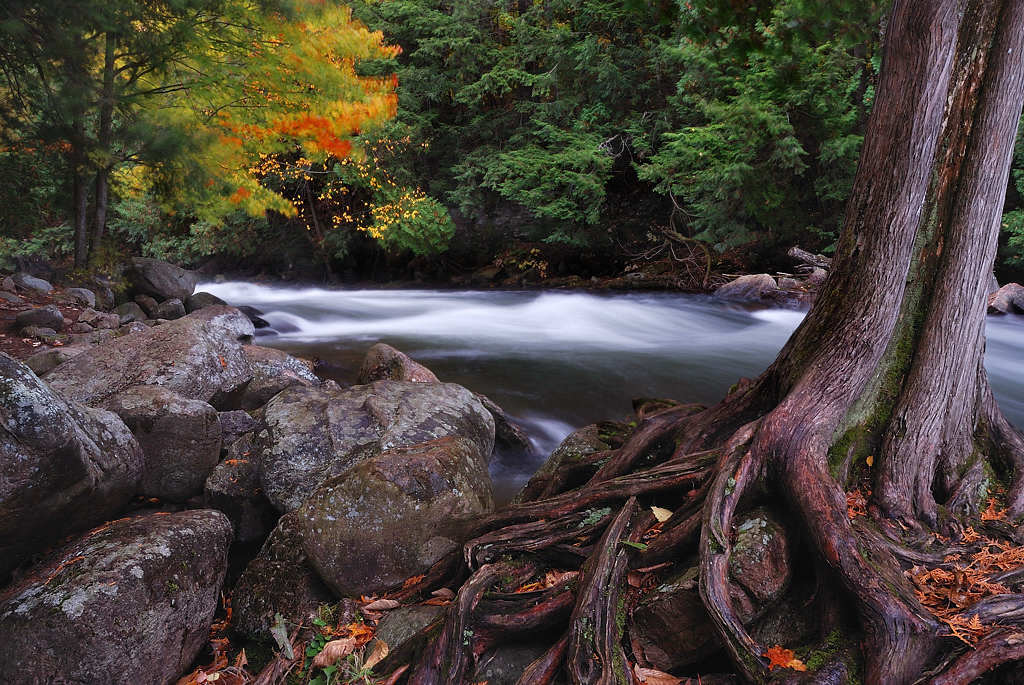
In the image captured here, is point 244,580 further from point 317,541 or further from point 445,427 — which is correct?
point 445,427

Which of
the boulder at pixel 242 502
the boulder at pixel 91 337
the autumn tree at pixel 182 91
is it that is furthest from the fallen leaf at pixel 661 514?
the boulder at pixel 91 337

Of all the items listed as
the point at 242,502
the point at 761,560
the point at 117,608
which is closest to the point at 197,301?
the point at 242,502

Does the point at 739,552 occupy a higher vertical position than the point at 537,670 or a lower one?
higher

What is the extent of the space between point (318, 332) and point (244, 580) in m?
9.06

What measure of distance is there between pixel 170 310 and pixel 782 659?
39.0ft

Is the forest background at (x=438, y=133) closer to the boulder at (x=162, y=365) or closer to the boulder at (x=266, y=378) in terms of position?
the boulder at (x=162, y=365)

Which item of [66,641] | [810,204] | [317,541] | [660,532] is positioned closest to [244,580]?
[317,541]

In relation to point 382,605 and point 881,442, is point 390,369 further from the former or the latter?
point 881,442

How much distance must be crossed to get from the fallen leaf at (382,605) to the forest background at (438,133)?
4.58 meters

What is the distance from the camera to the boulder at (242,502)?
430 centimetres

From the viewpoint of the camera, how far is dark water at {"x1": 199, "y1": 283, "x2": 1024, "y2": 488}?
25.0 feet

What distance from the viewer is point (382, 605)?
3.05 metres

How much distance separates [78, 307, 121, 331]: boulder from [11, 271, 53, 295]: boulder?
140cm

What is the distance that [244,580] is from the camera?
341 centimetres
